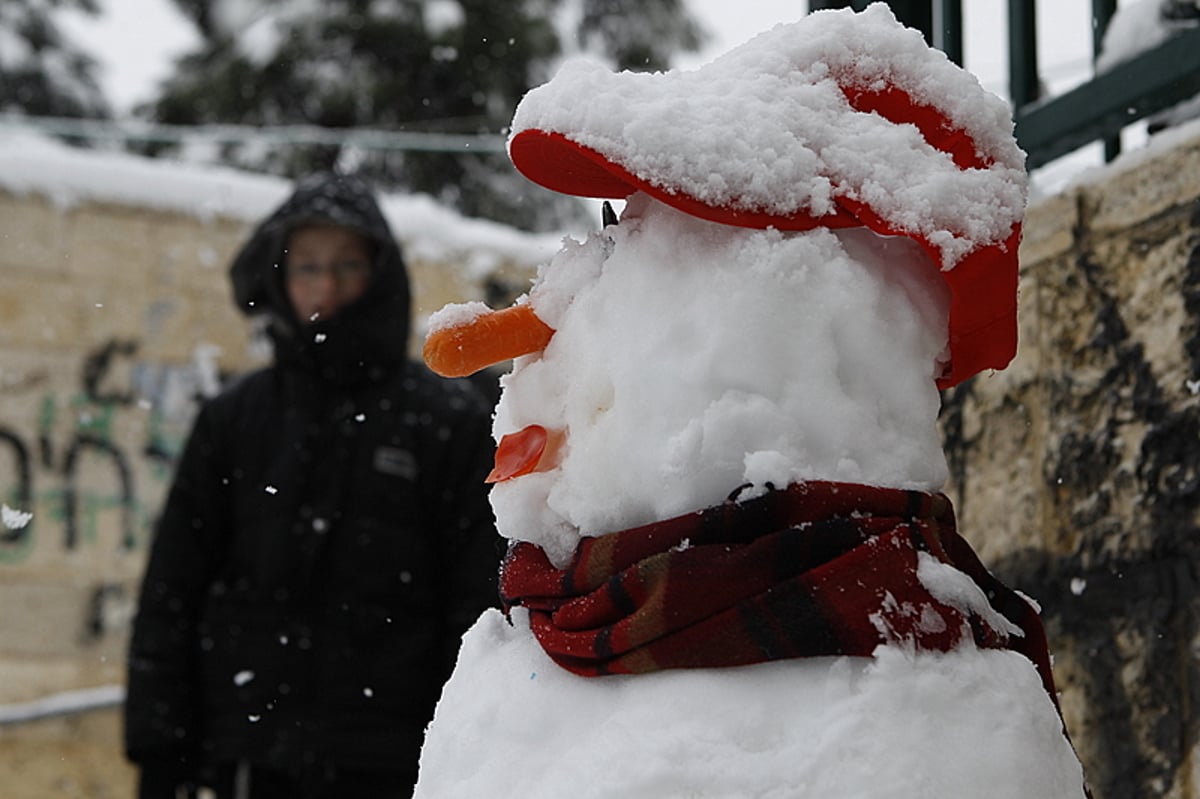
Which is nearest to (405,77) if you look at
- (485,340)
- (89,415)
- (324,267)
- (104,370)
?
(104,370)

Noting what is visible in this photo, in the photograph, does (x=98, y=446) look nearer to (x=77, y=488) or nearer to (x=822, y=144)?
(x=77, y=488)

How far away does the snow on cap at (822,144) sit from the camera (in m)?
1.04

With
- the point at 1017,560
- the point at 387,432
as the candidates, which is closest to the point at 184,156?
the point at 387,432

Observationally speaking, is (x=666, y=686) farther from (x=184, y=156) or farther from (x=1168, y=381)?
(x=184, y=156)

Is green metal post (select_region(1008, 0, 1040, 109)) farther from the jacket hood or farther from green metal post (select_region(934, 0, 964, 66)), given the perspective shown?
the jacket hood

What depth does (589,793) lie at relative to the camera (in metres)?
0.93

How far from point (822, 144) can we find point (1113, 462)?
3.41ft

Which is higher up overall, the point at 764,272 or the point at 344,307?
the point at 764,272

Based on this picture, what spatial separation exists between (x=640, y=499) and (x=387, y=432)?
5.68 ft

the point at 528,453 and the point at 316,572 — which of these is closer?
the point at 528,453

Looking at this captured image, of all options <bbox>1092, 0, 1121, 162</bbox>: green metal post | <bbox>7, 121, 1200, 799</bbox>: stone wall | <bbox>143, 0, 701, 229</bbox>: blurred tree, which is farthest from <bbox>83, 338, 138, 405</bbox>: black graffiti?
<bbox>143, 0, 701, 229</bbox>: blurred tree

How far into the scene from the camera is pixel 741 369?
1.01 metres

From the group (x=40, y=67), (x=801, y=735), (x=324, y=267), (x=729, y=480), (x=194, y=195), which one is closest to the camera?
(x=801, y=735)

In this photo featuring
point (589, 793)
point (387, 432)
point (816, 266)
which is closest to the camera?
point (589, 793)
